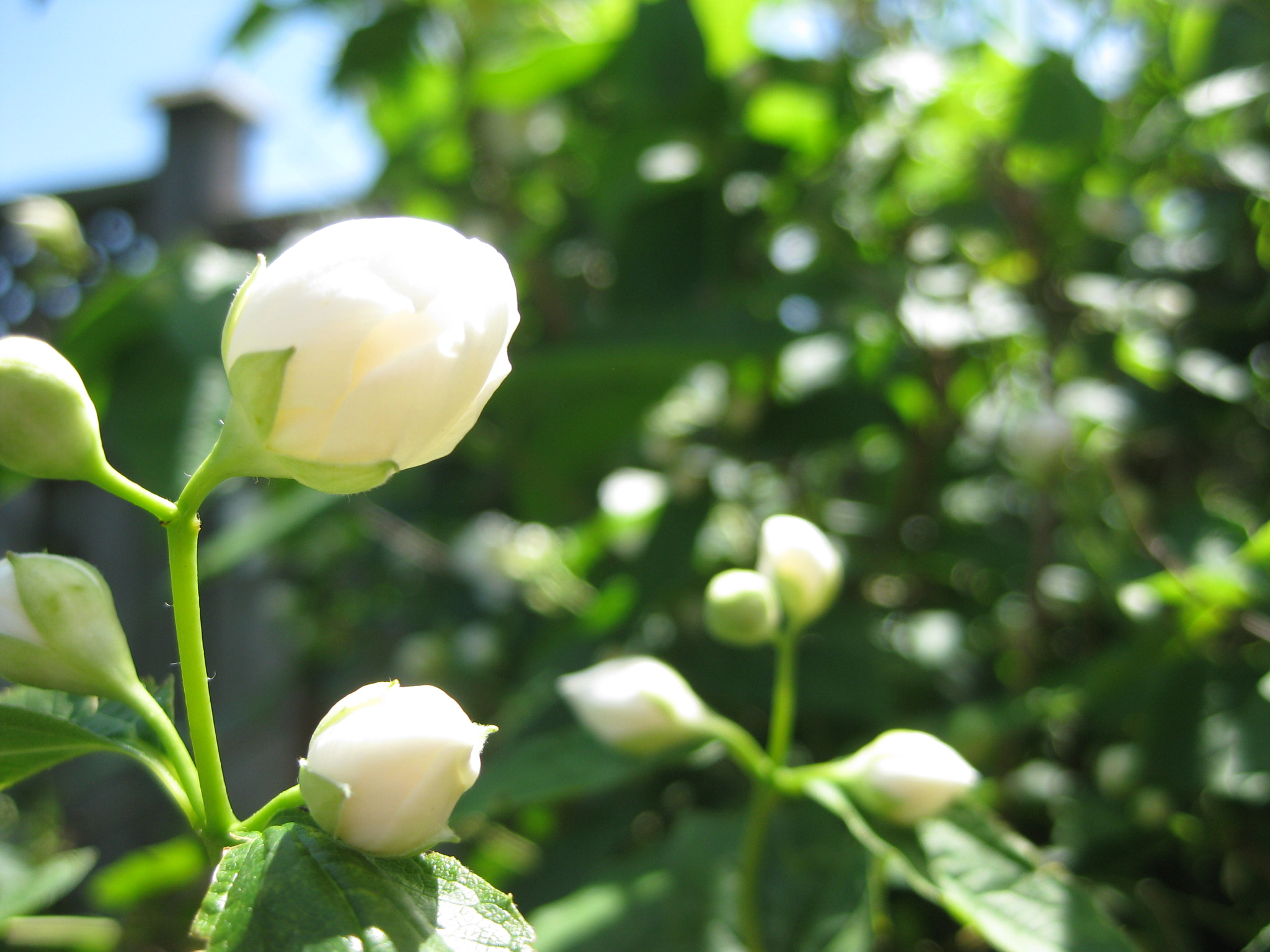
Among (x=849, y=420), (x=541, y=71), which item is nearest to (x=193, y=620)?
(x=849, y=420)

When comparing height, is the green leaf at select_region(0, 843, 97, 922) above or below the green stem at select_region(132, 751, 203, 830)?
below

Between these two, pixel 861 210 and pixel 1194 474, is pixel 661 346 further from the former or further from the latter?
pixel 1194 474

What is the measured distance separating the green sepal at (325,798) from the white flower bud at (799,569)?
1.18 ft

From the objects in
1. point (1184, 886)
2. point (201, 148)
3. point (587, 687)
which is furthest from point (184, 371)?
point (201, 148)

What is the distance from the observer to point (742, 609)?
0.59m

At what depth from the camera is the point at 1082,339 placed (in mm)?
1102

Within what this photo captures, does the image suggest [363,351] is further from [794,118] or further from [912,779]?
[794,118]

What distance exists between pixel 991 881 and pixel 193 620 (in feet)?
1.48

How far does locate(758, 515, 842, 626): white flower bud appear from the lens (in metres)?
0.61

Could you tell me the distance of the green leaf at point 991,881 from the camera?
0.50 m

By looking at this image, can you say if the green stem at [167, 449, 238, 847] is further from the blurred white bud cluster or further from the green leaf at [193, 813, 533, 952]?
the blurred white bud cluster

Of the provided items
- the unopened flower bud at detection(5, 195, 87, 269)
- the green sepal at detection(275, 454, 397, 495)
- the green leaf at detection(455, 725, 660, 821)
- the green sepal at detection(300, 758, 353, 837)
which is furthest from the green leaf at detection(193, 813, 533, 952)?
the unopened flower bud at detection(5, 195, 87, 269)

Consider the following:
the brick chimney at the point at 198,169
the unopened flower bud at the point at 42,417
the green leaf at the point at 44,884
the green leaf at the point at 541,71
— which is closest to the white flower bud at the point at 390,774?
the unopened flower bud at the point at 42,417

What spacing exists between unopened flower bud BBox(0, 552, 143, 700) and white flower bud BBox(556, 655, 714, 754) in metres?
0.31
